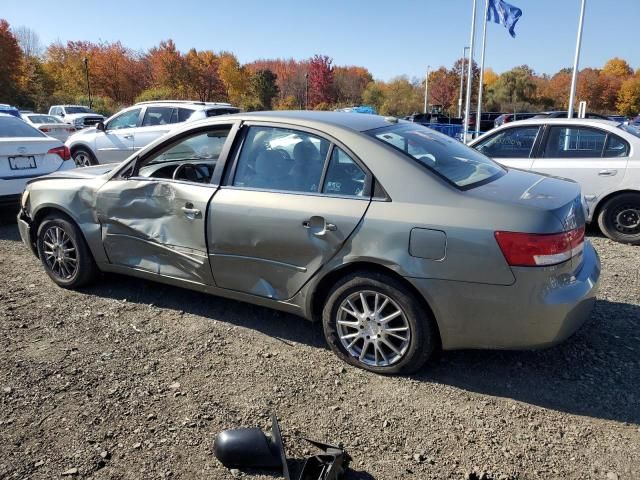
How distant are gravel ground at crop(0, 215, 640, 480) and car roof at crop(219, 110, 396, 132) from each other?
Answer: 62.4 inches

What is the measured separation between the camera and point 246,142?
3.72m

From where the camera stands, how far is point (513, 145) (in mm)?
7086

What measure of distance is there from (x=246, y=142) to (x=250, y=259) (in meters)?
0.86

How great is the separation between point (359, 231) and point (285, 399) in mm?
1111

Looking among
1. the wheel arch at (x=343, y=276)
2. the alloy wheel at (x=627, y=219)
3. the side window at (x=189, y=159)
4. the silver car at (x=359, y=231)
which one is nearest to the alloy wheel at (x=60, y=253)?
the silver car at (x=359, y=231)

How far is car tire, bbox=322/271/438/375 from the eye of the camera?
10.2 ft

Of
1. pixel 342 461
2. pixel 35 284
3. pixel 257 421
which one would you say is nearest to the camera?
pixel 342 461

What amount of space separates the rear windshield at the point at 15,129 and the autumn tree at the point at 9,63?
162 feet

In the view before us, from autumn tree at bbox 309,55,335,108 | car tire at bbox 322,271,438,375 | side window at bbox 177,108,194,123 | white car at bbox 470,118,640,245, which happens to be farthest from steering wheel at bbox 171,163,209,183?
autumn tree at bbox 309,55,335,108

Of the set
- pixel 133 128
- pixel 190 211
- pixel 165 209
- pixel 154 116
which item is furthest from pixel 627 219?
pixel 133 128

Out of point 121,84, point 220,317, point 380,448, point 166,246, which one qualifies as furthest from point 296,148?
point 121,84

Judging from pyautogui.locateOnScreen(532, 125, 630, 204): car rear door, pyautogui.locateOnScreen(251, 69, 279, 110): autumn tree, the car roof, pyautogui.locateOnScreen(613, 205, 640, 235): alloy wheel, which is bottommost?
pyautogui.locateOnScreen(613, 205, 640, 235): alloy wheel

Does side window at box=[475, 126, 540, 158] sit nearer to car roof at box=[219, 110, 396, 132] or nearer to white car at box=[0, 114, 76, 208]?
car roof at box=[219, 110, 396, 132]

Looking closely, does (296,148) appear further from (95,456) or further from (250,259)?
(95,456)
